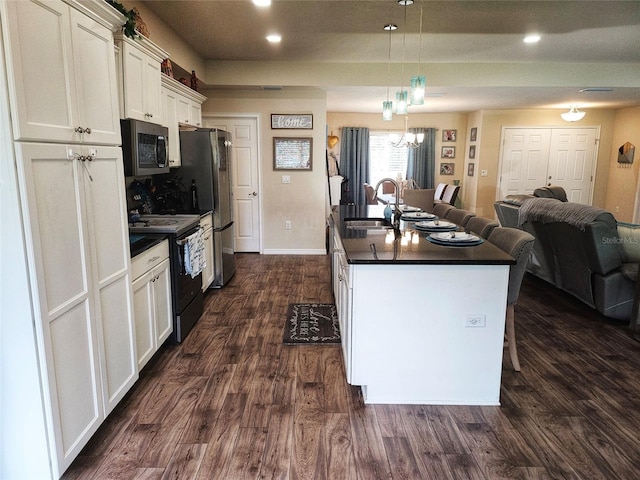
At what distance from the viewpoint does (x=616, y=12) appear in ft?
11.6

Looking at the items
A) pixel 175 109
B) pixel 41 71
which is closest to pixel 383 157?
pixel 175 109

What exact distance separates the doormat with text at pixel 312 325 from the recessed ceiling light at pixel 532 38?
3356 millimetres

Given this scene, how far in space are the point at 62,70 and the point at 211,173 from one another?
2430 mm

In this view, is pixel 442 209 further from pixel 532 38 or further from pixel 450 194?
pixel 450 194

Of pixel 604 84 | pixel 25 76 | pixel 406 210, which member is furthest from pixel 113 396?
pixel 604 84

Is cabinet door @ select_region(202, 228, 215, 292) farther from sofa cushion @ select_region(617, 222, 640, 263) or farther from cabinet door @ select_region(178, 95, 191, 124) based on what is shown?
sofa cushion @ select_region(617, 222, 640, 263)

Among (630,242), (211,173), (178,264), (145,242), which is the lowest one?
(178,264)

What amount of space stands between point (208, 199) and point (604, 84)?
17.5ft

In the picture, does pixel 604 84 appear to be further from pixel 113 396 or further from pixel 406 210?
pixel 113 396

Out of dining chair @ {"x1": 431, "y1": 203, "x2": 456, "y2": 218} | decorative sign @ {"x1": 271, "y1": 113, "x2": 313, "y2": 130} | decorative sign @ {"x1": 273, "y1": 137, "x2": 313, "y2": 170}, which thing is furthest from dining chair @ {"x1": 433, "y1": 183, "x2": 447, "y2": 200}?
dining chair @ {"x1": 431, "y1": 203, "x2": 456, "y2": 218}

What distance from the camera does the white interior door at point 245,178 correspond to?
6000mm

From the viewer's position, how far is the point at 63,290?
1.73 m

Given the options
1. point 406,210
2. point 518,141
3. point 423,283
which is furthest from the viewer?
point 518,141

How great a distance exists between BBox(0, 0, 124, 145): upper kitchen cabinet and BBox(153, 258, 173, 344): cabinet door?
3.33 ft
